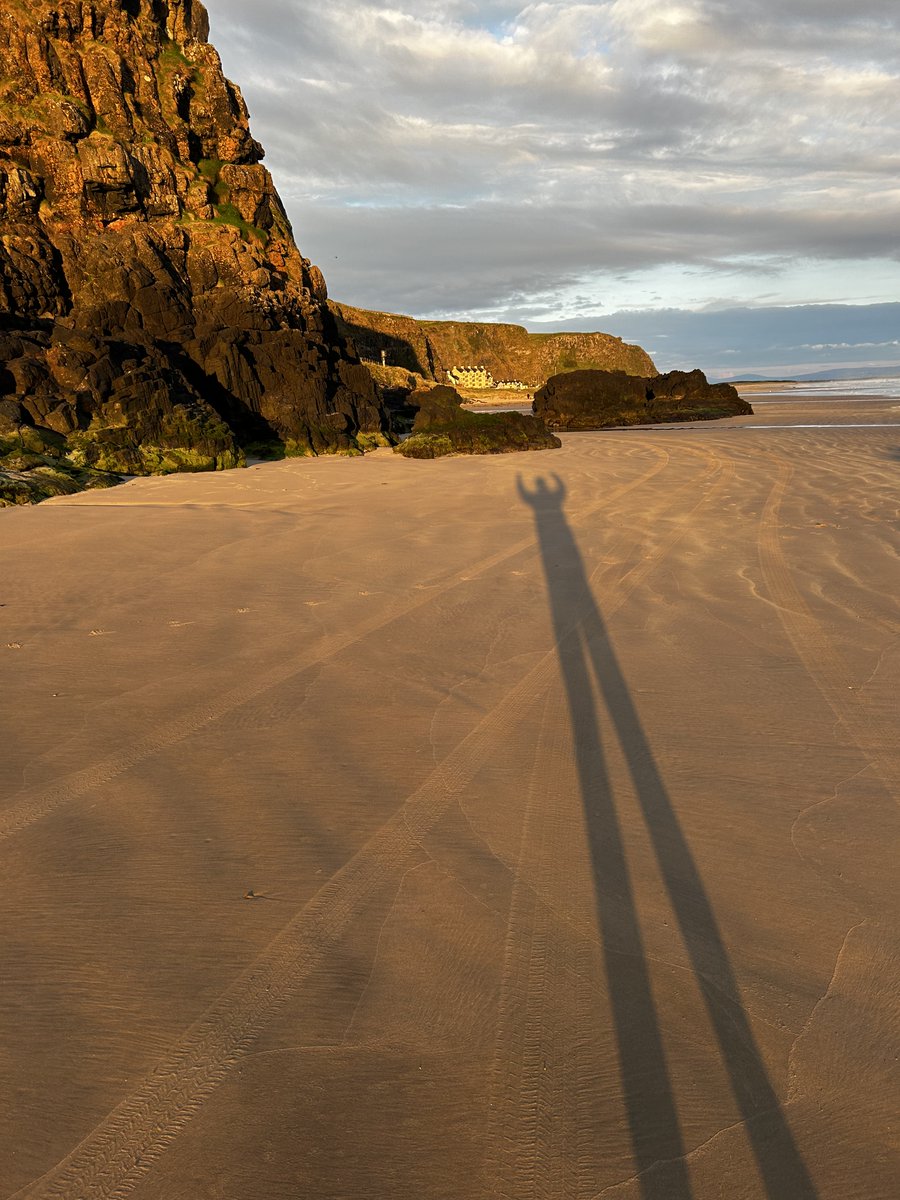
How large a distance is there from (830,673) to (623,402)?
3107cm

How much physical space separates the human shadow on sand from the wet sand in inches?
0.4

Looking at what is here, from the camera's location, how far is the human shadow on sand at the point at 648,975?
63.6 inches

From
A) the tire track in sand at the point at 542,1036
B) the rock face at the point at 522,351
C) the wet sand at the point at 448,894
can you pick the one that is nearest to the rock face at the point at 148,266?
the wet sand at the point at 448,894

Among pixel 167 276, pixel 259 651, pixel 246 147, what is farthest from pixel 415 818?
pixel 246 147

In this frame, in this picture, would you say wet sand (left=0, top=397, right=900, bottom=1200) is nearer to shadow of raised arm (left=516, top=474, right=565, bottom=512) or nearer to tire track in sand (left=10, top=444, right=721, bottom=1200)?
tire track in sand (left=10, top=444, right=721, bottom=1200)

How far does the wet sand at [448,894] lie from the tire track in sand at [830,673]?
1.0 inches

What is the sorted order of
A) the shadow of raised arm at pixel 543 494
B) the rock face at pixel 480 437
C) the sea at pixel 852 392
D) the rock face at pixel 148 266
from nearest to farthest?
the shadow of raised arm at pixel 543 494 → the rock face at pixel 148 266 → the rock face at pixel 480 437 → the sea at pixel 852 392

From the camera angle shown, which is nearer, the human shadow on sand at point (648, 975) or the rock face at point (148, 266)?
the human shadow on sand at point (648, 975)

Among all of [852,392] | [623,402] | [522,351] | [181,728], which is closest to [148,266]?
[623,402]

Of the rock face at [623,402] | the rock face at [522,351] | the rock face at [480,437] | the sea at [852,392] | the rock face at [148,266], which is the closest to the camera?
the rock face at [148,266]

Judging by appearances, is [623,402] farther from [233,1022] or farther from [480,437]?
[233,1022]

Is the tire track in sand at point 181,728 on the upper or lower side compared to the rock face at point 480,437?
lower

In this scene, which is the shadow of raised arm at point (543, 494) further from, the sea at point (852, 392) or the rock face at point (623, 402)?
the sea at point (852, 392)

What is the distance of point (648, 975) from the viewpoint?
6.94ft
